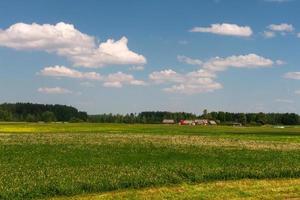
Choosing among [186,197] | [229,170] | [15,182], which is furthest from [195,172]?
[15,182]

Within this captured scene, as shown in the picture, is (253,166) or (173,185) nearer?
(173,185)

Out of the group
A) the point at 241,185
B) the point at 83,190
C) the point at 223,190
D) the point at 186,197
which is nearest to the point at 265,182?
the point at 241,185

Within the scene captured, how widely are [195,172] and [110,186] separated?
5.41m

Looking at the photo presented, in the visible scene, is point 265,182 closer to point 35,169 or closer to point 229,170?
point 229,170

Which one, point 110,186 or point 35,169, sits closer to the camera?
point 110,186

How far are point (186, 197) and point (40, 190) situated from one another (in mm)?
4861

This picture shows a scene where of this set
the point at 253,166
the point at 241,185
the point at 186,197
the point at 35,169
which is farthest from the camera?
the point at 253,166

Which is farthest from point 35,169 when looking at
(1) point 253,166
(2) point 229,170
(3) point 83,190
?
(1) point 253,166

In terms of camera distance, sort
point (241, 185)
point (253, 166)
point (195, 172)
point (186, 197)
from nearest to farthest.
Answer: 1. point (186, 197)
2. point (241, 185)
3. point (195, 172)
4. point (253, 166)

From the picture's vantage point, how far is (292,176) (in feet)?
82.0

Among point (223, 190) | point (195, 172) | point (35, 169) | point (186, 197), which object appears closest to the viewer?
point (186, 197)

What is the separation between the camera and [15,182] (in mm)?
19938

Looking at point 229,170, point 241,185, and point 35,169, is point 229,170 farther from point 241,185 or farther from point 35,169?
point 35,169

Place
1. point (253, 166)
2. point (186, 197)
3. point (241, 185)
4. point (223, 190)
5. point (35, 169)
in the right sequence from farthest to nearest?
point (253, 166), point (35, 169), point (241, 185), point (223, 190), point (186, 197)
